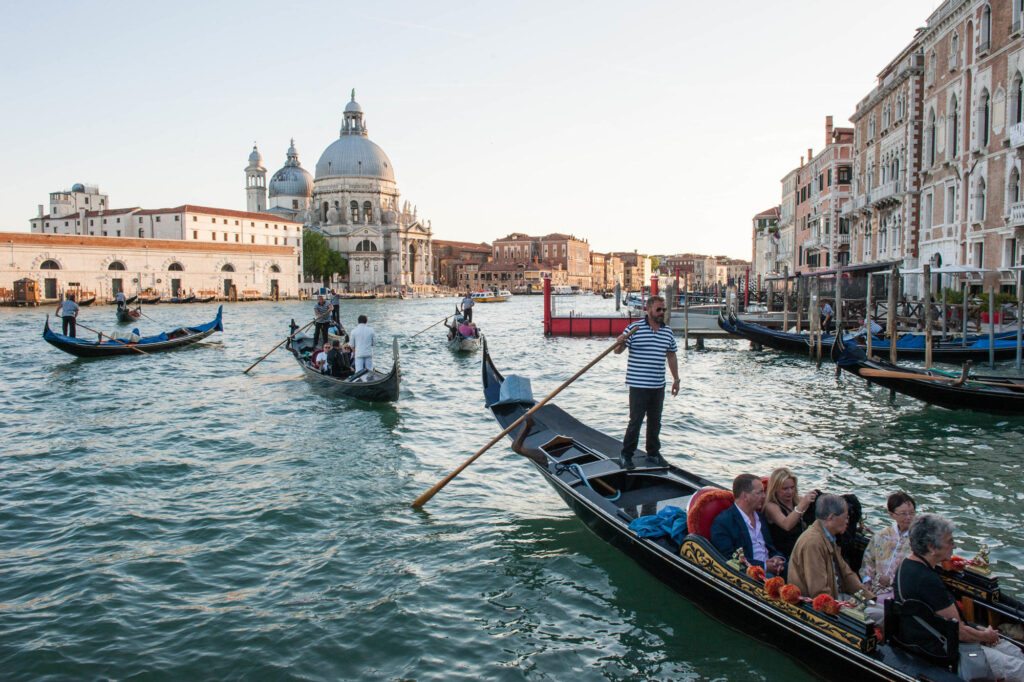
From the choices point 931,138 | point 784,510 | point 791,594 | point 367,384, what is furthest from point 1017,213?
point 791,594

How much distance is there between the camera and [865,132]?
23234 mm

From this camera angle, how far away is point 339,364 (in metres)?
9.99

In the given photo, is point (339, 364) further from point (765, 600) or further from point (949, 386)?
point (765, 600)

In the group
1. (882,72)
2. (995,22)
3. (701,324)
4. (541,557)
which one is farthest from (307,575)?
(882,72)

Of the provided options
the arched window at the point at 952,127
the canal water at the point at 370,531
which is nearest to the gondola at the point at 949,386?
the canal water at the point at 370,531

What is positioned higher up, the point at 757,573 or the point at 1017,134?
the point at 1017,134

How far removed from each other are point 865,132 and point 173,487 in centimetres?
2356

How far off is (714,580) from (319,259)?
60.8 meters

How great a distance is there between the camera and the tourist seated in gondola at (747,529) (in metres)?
3.18

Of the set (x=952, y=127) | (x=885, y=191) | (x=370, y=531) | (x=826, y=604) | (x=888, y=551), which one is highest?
(x=952, y=127)

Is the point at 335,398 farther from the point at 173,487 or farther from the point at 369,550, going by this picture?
the point at 369,550

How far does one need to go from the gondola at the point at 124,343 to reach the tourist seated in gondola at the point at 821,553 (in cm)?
1332

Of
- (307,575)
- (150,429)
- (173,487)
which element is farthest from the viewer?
(150,429)

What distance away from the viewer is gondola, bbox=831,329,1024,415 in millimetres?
7508
